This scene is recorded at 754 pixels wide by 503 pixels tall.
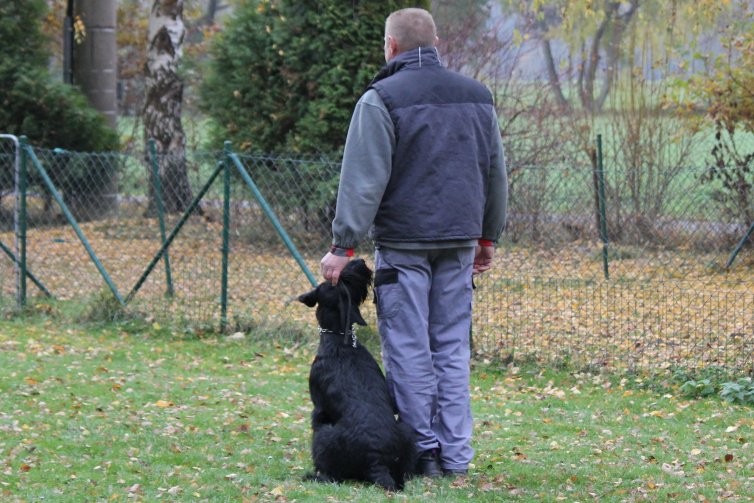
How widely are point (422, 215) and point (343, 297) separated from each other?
54 centimetres

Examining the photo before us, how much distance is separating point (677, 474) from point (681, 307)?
3287 mm

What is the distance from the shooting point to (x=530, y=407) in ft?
21.5

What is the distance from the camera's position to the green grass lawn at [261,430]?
4543 mm

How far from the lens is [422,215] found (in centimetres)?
454

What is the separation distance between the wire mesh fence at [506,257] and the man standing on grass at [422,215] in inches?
114

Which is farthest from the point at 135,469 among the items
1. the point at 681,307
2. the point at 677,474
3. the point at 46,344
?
the point at 681,307

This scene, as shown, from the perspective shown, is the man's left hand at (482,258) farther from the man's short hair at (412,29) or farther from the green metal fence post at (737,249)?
the green metal fence post at (737,249)

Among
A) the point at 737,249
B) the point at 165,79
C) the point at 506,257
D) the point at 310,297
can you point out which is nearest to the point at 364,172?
the point at 310,297

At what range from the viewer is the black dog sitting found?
4.43 meters

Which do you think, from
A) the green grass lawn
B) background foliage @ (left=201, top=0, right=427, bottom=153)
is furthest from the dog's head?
background foliage @ (left=201, top=0, right=427, bottom=153)

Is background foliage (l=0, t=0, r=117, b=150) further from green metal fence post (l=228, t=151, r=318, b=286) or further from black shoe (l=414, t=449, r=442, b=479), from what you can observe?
black shoe (l=414, t=449, r=442, b=479)

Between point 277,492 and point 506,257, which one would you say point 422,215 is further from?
point 506,257

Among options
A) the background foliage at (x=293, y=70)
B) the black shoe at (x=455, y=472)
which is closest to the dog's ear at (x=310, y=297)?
the black shoe at (x=455, y=472)

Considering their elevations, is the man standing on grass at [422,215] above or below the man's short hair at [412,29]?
below
